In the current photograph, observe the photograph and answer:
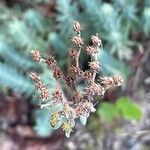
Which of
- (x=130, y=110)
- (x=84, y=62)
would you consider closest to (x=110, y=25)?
(x=84, y=62)

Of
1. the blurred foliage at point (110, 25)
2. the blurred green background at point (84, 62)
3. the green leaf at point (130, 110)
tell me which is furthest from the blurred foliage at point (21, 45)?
the green leaf at point (130, 110)

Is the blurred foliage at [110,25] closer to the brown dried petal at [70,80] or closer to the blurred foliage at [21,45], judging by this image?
the blurred foliage at [21,45]

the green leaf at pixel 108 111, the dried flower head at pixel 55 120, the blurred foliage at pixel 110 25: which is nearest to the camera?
the dried flower head at pixel 55 120

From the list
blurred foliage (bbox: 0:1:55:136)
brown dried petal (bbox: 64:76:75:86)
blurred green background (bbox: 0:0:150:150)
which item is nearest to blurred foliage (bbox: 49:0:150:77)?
blurred green background (bbox: 0:0:150:150)

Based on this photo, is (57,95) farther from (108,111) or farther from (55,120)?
(108,111)

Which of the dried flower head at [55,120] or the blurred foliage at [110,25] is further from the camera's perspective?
the blurred foliage at [110,25]

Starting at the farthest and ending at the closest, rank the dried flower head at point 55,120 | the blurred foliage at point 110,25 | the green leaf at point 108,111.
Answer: the green leaf at point 108,111 < the blurred foliage at point 110,25 < the dried flower head at point 55,120

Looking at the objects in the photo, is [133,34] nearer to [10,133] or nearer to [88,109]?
[10,133]
